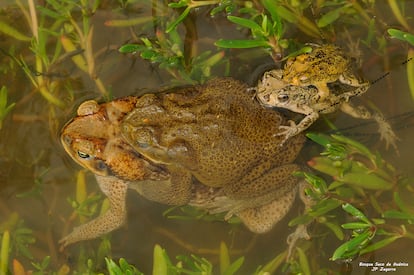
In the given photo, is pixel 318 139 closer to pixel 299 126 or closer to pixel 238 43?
pixel 299 126

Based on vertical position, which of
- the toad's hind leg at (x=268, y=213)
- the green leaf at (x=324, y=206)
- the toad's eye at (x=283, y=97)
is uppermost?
the toad's eye at (x=283, y=97)

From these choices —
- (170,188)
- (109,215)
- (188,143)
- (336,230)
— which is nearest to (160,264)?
(170,188)

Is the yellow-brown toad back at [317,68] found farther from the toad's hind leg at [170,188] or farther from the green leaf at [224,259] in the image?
the green leaf at [224,259]

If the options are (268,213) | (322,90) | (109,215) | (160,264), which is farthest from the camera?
(268,213)

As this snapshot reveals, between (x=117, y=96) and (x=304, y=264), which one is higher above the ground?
(x=117, y=96)

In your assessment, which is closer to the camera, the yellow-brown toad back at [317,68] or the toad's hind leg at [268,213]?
the yellow-brown toad back at [317,68]

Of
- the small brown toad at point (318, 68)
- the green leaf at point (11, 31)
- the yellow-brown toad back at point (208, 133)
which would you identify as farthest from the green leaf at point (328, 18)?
the green leaf at point (11, 31)

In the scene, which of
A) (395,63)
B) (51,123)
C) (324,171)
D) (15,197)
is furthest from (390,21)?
(15,197)
